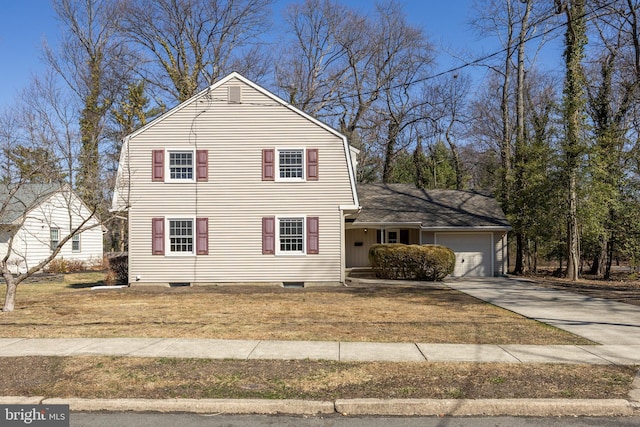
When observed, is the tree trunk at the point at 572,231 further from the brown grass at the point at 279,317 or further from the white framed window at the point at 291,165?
the white framed window at the point at 291,165

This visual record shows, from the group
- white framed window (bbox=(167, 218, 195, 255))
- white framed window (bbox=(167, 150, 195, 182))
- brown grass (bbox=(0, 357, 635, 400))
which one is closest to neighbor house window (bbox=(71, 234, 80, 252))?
white framed window (bbox=(167, 218, 195, 255))

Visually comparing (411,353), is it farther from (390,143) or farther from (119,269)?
(390,143)

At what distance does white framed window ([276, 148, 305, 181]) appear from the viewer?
19.9 metres

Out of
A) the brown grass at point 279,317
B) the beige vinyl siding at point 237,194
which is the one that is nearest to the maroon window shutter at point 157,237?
the beige vinyl siding at point 237,194

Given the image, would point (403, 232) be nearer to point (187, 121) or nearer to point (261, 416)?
point (187, 121)

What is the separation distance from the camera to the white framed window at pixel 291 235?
19828mm

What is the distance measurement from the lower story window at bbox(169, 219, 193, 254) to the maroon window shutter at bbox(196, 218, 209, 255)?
1.19ft

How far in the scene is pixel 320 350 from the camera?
8250 mm

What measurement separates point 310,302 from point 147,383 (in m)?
8.57

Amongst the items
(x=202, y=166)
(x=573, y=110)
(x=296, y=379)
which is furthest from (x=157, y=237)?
(x=573, y=110)

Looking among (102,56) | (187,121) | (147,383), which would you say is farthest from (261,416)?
(102,56)

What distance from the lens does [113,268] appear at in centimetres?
2053

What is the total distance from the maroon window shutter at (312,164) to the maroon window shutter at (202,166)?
3856 millimetres

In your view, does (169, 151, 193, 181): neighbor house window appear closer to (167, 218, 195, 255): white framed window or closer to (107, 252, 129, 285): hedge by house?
(167, 218, 195, 255): white framed window
